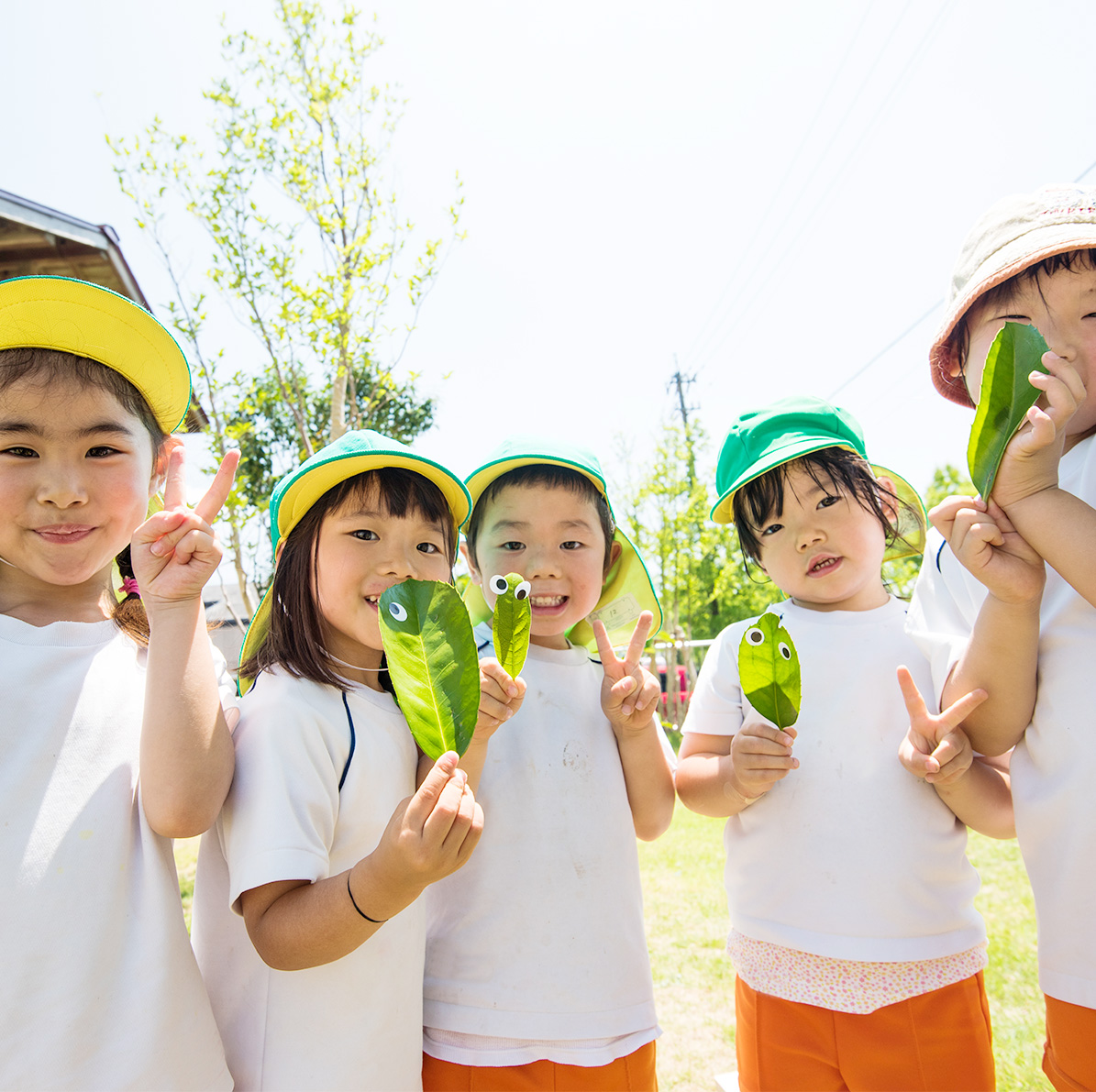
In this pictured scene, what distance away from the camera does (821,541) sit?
187cm

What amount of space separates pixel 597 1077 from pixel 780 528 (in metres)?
1.36

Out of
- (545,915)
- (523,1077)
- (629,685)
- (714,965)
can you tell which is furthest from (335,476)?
(714,965)

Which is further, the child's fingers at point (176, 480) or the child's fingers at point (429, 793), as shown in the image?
the child's fingers at point (176, 480)

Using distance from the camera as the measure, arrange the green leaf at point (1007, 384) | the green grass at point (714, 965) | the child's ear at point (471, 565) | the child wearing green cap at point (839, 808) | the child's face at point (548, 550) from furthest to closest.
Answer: the green grass at point (714, 965) < the child's ear at point (471, 565) < the child's face at point (548, 550) < the child wearing green cap at point (839, 808) < the green leaf at point (1007, 384)

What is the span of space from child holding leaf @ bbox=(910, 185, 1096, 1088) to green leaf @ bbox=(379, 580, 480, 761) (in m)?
0.95

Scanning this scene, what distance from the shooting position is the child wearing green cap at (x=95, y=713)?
1.14 meters

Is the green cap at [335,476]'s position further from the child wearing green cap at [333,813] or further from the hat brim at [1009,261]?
the hat brim at [1009,261]

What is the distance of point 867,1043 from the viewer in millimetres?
1564

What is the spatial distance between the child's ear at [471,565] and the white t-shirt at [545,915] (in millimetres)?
395

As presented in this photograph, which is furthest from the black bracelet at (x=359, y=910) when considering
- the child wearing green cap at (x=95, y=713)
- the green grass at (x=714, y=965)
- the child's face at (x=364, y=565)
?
the green grass at (x=714, y=965)

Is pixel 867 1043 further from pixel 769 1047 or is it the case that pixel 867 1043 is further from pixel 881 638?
pixel 881 638

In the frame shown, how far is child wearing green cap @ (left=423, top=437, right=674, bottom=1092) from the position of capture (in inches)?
59.5

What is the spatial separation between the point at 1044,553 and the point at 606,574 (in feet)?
3.80

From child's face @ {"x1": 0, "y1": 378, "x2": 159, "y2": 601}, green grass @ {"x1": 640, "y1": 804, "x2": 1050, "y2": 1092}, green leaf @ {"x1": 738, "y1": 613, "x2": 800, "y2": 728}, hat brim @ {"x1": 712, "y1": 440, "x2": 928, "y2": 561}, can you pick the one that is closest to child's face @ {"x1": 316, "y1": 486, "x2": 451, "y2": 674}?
child's face @ {"x1": 0, "y1": 378, "x2": 159, "y2": 601}
